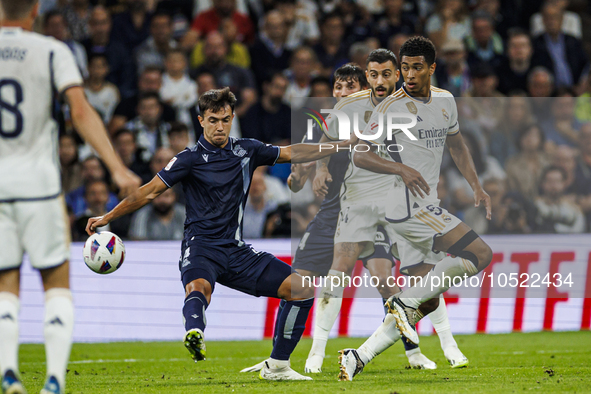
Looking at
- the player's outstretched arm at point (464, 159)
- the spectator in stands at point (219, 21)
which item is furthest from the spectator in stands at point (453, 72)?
the player's outstretched arm at point (464, 159)

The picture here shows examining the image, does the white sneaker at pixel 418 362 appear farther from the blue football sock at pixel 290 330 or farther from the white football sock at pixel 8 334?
the white football sock at pixel 8 334

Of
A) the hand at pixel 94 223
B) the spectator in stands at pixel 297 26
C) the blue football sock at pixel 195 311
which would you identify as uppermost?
the spectator in stands at pixel 297 26

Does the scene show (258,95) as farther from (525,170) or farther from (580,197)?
(580,197)

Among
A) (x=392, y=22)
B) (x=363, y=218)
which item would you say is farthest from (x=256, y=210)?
(x=392, y=22)

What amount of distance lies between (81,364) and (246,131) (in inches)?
210

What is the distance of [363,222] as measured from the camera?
23.6ft

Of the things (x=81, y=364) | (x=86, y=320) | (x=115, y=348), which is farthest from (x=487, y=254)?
(x=86, y=320)

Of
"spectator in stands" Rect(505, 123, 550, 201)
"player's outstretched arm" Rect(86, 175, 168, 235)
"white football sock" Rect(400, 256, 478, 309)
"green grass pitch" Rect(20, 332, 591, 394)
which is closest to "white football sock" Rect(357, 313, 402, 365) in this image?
"green grass pitch" Rect(20, 332, 591, 394)

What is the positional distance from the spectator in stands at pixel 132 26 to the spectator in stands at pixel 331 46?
3.07 metres

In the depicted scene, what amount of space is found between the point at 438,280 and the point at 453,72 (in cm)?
747

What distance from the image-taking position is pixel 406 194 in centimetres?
673

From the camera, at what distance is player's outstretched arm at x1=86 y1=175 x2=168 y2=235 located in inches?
226

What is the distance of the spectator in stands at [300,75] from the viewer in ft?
40.5

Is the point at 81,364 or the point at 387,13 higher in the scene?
the point at 387,13
